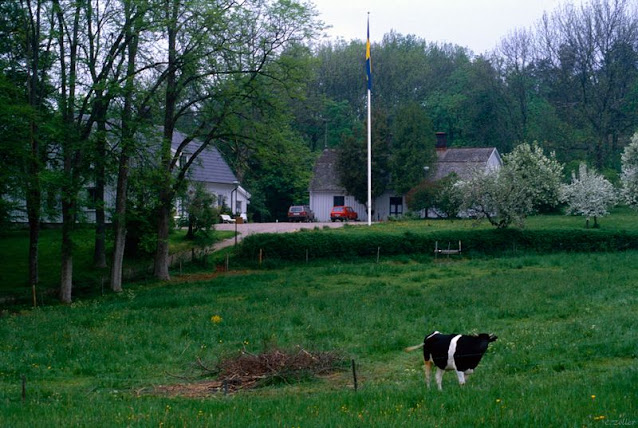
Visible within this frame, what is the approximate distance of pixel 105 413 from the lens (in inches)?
424

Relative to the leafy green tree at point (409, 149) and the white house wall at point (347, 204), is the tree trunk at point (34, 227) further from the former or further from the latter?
the white house wall at point (347, 204)

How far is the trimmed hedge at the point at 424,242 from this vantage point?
4147 centimetres

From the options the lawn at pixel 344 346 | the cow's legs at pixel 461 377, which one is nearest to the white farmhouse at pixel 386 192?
the lawn at pixel 344 346

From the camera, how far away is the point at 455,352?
12047mm

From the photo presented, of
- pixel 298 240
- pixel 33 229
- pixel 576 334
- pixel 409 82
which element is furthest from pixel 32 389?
pixel 409 82

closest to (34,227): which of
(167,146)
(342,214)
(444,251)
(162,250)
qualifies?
(162,250)

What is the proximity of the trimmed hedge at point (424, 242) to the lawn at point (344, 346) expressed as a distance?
688cm

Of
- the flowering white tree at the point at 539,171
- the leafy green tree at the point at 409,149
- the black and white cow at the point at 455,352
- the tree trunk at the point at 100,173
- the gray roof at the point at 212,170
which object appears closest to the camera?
the black and white cow at the point at 455,352

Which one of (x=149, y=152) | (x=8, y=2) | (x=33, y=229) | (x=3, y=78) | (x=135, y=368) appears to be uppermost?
(x=8, y=2)

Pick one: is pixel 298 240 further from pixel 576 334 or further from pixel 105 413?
pixel 105 413

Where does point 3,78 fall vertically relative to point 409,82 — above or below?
below

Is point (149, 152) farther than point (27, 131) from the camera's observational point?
Yes

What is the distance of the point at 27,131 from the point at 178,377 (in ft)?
57.6

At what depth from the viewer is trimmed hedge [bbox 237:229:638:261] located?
136ft
